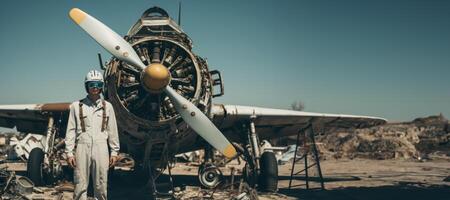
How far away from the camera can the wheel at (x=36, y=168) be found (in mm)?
10359

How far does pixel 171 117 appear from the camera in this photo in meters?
8.62

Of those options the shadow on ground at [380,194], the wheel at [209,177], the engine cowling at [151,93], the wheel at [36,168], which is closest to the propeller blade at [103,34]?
the engine cowling at [151,93]

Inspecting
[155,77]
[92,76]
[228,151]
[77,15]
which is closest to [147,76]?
[155,77]

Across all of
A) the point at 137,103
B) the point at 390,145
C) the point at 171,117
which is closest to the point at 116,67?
the point at 137,103

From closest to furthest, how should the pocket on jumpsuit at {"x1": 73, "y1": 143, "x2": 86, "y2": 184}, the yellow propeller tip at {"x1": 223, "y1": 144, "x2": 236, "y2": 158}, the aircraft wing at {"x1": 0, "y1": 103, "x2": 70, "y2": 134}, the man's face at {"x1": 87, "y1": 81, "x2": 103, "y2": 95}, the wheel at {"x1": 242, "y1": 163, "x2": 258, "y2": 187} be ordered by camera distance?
the pocket on jumpsuit at {"x1": 73, "y1": 143, "x2": 86, "y2": 184} < the man's face at {"x1": 87, "y1": 81, "x2": 103, "y2": 95} < the yellow propeller tip at {"x1": 223, "y1": 144, "x2": 236, "y2": 158} < the wheel at {"x1": 242, "y1": 163, "x2": 258, "y2": 187} < the aircraft wing at {"x1": 0, "y1": 103, "x2": 70, "y2": 134}

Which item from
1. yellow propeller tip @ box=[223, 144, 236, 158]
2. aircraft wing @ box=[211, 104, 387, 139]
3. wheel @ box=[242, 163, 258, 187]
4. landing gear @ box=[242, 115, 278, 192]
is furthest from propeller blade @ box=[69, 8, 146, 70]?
wheel @ box=[242, 163, 258, 187]

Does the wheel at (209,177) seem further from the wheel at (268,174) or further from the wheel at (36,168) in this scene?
the wheel at (36,168)

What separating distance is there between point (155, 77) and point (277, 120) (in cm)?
618

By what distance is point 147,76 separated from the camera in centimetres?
750

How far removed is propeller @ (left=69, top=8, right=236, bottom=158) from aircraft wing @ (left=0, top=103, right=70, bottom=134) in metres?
3.37

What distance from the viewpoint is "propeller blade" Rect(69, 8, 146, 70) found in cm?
807

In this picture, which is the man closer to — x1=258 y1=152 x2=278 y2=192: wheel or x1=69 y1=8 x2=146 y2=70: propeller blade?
x1=69 y1=8 x2=146 y2=70: propeller blade

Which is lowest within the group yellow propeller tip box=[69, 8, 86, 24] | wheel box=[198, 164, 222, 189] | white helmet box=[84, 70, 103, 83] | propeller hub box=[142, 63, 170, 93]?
wheel box=[198, 164, 222, 189]

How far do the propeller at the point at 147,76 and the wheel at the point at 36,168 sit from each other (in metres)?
4.10
